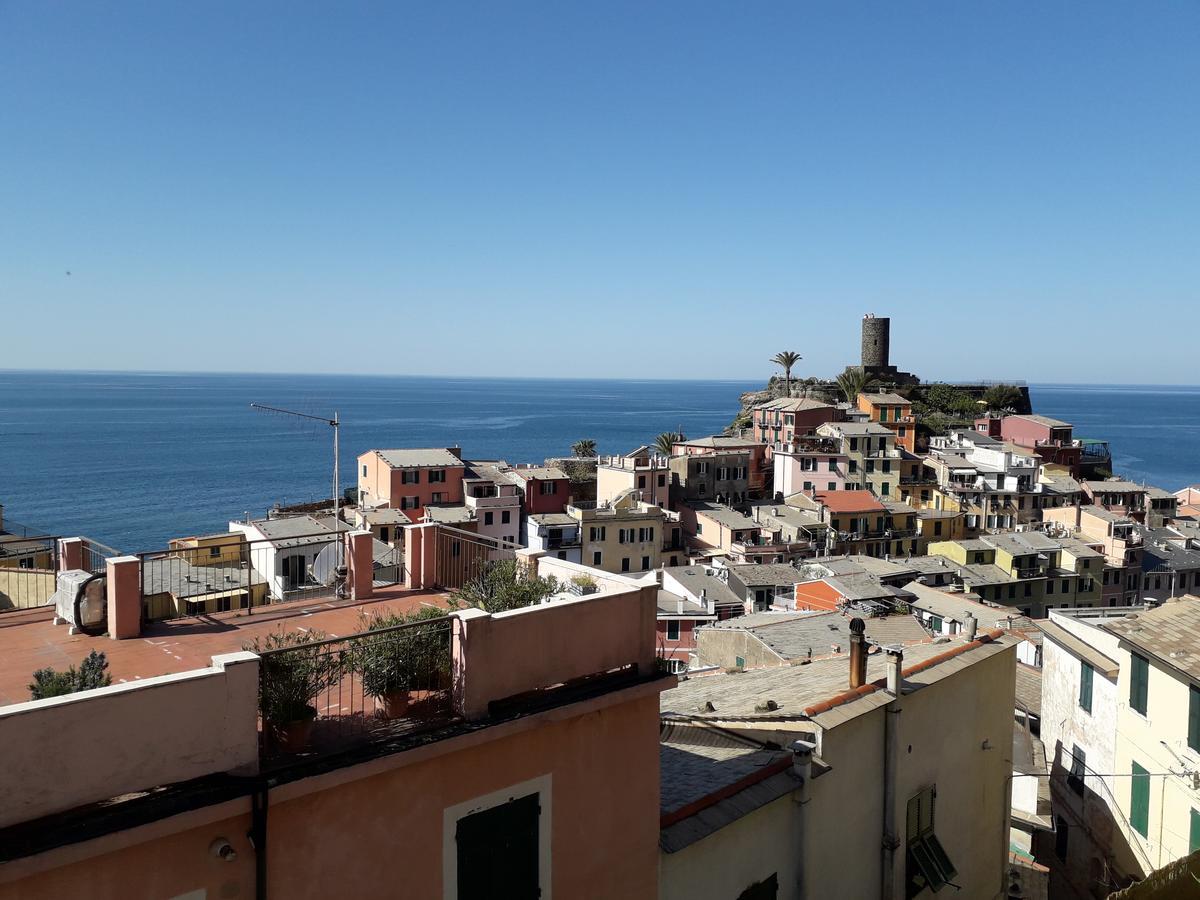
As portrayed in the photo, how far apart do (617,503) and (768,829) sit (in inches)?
1783

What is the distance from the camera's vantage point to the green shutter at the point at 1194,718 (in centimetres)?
1254

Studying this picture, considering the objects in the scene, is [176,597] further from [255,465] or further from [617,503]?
[255,465]

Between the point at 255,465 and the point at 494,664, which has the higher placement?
the point at 494,664

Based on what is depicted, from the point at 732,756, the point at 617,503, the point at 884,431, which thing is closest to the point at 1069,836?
the point at 732,756

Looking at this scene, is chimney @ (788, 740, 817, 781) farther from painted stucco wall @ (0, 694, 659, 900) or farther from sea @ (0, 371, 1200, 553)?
sea @ (0, 371, 1200, 553)

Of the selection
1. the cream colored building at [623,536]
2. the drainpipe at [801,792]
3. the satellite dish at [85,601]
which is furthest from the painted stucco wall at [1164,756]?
the cream colored building at [623,536]

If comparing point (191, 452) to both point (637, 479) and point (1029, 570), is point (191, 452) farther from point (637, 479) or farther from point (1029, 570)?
point (1029, 570)

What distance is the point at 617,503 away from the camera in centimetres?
5300

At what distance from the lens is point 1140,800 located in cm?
1420

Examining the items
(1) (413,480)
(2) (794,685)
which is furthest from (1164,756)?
(1) (413,480)

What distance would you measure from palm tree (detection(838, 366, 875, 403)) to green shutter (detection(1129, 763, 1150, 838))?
78341 millimetres

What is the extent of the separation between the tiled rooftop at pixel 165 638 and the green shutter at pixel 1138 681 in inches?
476

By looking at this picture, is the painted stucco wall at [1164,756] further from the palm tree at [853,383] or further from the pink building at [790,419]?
the palm tree at [853,383]

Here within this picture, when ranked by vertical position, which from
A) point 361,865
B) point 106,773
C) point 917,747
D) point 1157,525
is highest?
point 106,773
